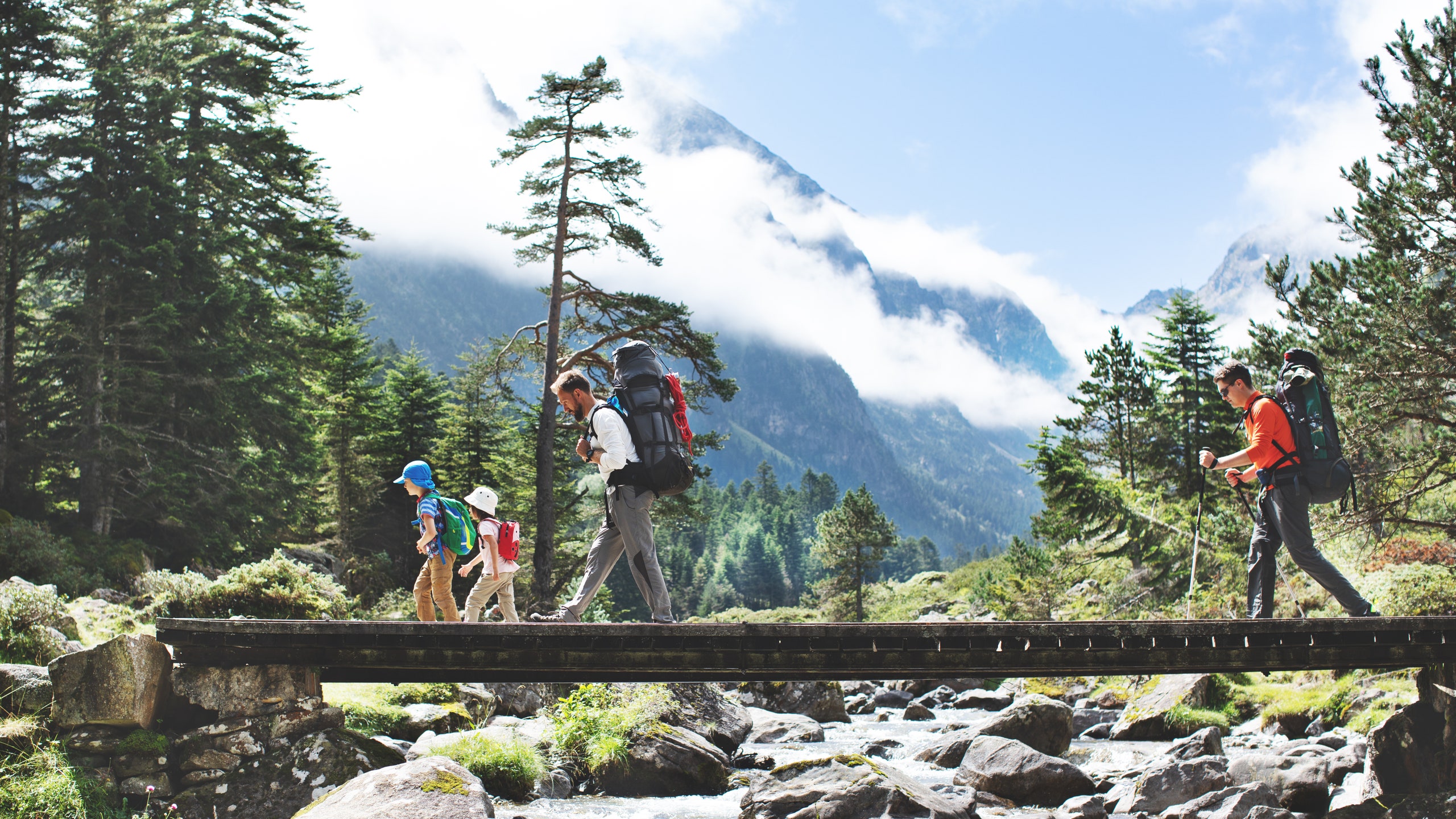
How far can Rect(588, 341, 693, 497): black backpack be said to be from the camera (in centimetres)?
756

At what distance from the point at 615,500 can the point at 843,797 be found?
15.3ft

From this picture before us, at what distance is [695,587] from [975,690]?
9153 centimetres

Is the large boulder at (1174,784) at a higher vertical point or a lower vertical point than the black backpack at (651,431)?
lower

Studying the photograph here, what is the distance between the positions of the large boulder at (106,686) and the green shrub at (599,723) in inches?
226

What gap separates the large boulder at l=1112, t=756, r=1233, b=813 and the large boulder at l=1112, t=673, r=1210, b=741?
6119 mm

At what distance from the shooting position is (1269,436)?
27.0 feet

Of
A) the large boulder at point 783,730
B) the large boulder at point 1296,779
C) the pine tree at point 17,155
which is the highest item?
the pine tree at point 17,155

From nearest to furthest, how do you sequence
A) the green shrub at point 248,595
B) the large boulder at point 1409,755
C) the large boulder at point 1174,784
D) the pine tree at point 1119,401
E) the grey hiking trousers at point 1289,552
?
1. the grey hiking trousers at point 1289,552
2. the large boulder at point 1409,755
3. the large boulder at point 1174,784
4. the green shrub at point 248,595
5. the pine tree at point 1119,401

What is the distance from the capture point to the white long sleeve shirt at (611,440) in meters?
7.49

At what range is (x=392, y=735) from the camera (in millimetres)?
10969

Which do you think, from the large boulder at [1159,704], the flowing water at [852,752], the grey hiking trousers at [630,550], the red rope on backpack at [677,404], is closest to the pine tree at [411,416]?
the flowing water at [852,752]

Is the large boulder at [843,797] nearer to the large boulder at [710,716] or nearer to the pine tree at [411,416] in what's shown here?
the large boulder at [710,716]

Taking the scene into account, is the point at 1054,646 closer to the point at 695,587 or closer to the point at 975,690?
the point at 975,690

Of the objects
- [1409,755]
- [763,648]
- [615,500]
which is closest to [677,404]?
[615,500]
